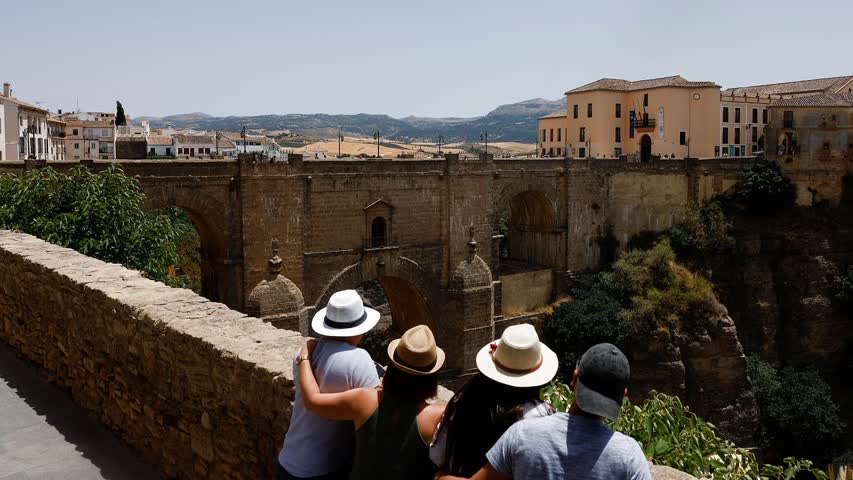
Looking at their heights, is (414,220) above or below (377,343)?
above

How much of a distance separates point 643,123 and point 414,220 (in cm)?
2212

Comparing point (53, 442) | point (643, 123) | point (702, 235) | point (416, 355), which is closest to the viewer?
point (416, 355)

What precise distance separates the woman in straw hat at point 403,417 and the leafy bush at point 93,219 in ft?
24.3

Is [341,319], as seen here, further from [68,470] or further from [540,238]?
[540,238]

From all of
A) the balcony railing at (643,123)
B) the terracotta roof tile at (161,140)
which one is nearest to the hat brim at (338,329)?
the balcony railing at (643,123)

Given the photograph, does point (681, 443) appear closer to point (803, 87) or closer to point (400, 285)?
point (400, 285)

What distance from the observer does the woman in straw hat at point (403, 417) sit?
3.01 metres

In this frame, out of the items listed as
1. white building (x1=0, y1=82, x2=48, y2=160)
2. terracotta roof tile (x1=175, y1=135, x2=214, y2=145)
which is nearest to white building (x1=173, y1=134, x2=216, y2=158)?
terracotta roof tile (x1=175, y1=135, x2=214, y2=145)

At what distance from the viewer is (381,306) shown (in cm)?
3256

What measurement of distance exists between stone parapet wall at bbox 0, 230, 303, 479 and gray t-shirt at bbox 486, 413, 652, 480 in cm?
→ 161

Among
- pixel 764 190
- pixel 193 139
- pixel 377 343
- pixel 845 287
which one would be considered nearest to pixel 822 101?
Result: pixel 764 190

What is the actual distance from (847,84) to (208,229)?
1427 inches

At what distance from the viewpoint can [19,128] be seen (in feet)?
144

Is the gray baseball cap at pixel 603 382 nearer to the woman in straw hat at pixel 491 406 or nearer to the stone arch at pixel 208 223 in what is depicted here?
the woman in straw hat at pixel 491 406
